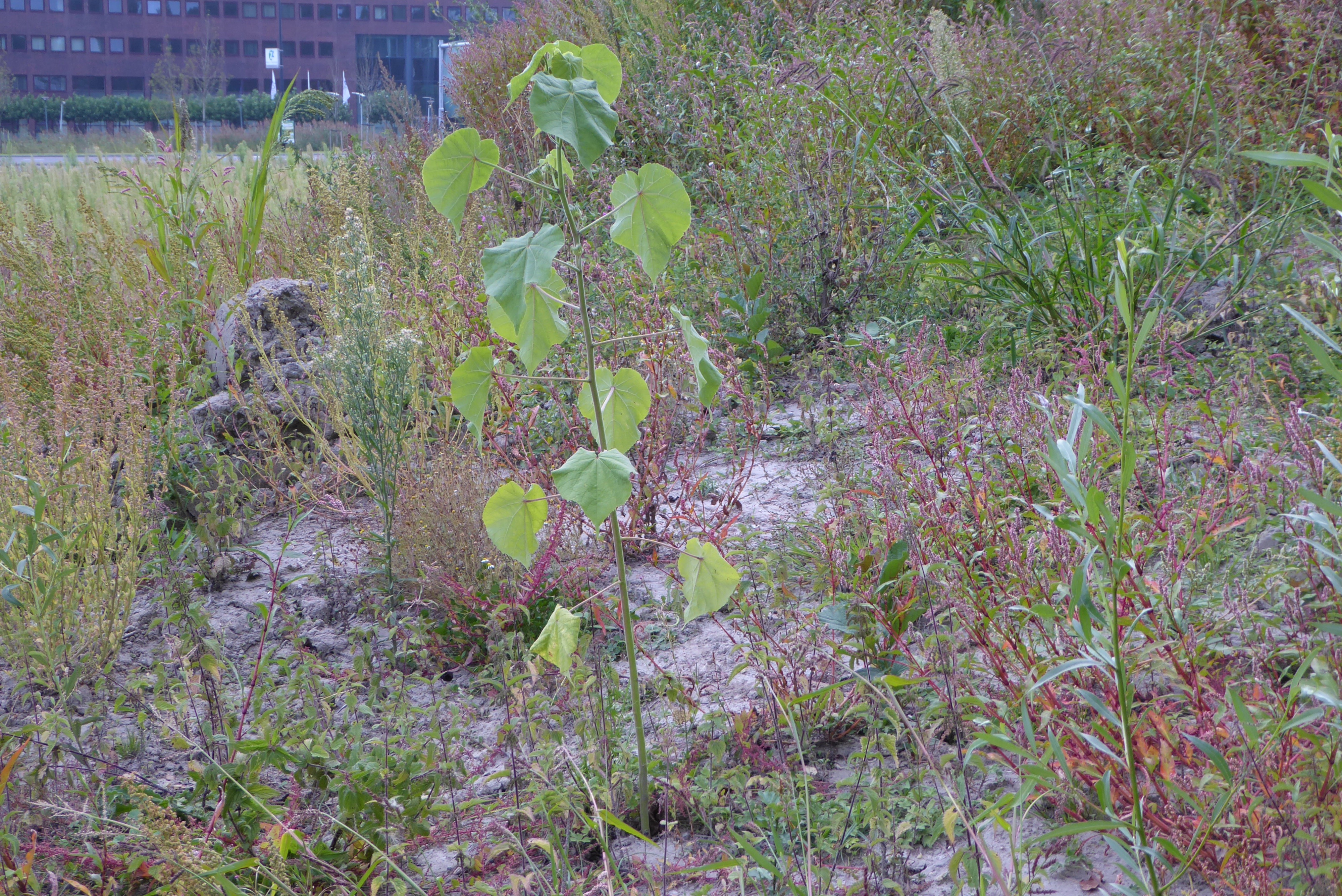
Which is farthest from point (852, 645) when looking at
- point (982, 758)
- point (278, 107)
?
point (278, 107)

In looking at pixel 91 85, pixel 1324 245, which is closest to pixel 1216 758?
pixel 1324 245

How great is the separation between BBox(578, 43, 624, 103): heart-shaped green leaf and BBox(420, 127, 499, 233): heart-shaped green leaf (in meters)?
0.21

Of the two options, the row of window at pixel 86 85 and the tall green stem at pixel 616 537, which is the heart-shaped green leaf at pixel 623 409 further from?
the row of window at pixel 86 85

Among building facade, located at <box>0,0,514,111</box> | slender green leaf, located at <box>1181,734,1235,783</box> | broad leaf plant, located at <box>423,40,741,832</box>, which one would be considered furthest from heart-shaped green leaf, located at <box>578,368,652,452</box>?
building facade, located at <box>0,0,514,111</box>

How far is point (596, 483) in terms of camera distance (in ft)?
4.18

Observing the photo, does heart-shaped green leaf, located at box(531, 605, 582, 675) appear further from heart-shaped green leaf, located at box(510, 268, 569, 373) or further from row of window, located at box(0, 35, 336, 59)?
row of window, located at box(0, 35, 336, 59)

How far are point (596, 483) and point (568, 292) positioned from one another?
0.53 metres

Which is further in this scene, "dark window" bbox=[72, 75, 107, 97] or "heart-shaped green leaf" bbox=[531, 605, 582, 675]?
"dark window" bbox=[72, 75, 107, 97]

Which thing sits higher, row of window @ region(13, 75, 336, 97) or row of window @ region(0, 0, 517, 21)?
row of window @ region(0, 0, 517, 21)

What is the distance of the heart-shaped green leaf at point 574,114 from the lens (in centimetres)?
124

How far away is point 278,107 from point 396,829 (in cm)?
440

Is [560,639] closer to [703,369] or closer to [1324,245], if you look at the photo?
[703,369]

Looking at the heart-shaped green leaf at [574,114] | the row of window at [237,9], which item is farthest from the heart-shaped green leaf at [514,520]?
the row of window at [237,9]

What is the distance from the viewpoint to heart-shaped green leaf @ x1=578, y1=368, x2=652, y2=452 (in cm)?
156
